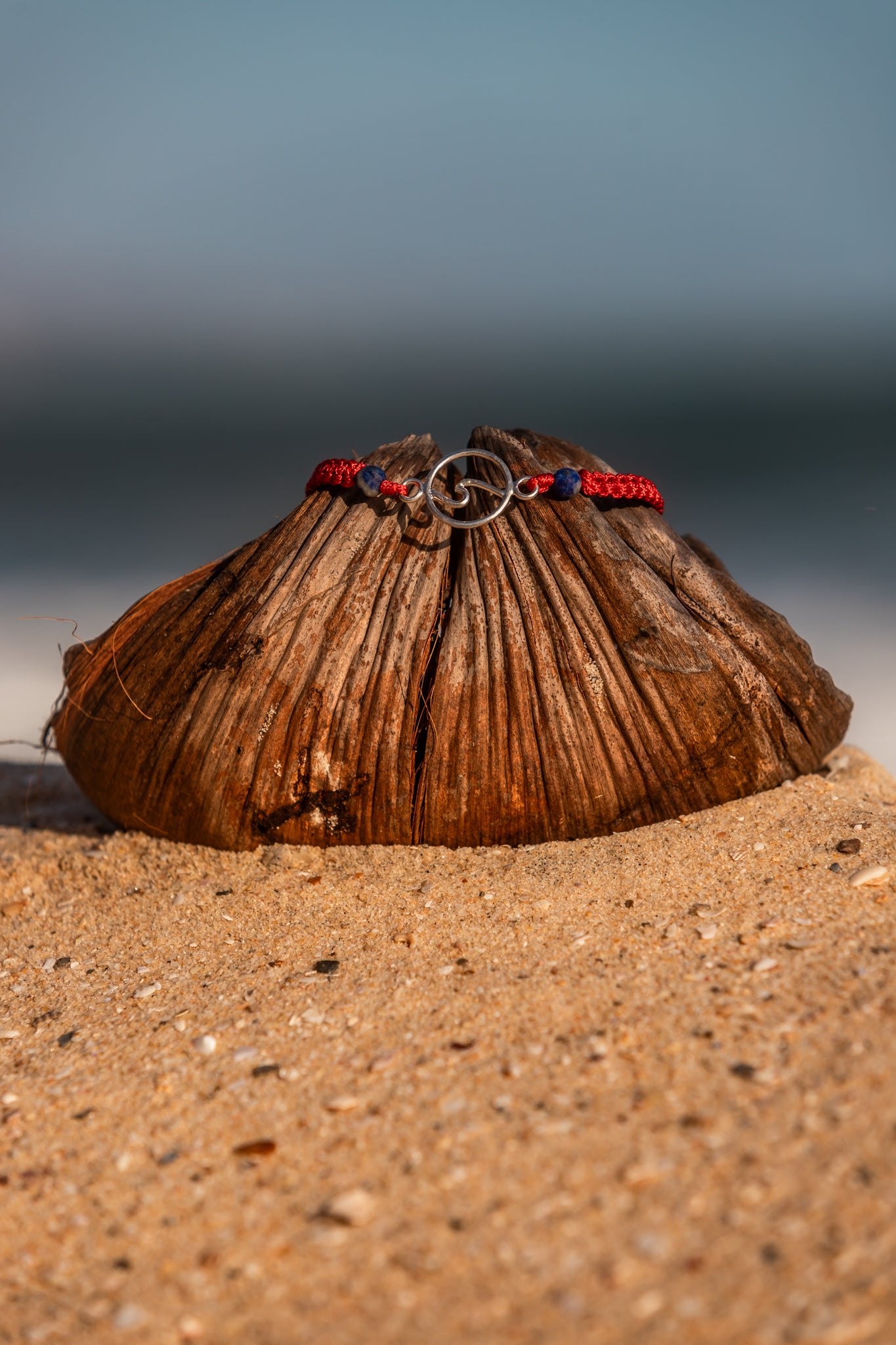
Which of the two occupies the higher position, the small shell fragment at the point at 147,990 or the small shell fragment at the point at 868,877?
the small shell fragment at the point at 868,877

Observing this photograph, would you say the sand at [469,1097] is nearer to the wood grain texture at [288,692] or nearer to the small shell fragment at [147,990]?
the small shell fragment at [147,990]

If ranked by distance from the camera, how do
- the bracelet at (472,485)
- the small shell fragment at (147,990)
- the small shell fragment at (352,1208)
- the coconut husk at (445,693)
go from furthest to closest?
the bracelet at (472,485), the coconut husk at (445,693), the small shell fragment at (147,990), the small shell fragment at (352,1208)

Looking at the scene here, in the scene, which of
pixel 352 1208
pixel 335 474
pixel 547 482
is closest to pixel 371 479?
pixel 335 474

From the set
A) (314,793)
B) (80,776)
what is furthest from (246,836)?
(80,776)

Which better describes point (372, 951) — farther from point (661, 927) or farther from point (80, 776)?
point (80, 776)

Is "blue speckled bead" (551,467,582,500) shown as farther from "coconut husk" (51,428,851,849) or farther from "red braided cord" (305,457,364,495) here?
"red braided cord" (305,457,364,495)

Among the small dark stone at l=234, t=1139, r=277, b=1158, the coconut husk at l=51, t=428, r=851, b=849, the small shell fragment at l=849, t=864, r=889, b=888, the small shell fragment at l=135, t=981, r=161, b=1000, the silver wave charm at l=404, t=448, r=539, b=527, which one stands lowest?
the small dark stone at l=234, t=1139, r=277, b=1158

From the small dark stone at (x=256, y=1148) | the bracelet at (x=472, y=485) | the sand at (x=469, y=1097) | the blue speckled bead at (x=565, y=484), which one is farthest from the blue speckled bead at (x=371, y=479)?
the small dark stone at (x=256, y=1148)

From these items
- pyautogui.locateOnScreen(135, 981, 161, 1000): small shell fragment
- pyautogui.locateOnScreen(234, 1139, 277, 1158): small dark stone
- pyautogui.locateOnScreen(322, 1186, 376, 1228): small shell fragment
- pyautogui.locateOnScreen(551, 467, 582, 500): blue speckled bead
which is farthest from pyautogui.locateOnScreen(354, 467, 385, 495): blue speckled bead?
pyautogui.locateOnScreen(322, 1186, 376, 1228): small shell fragment
